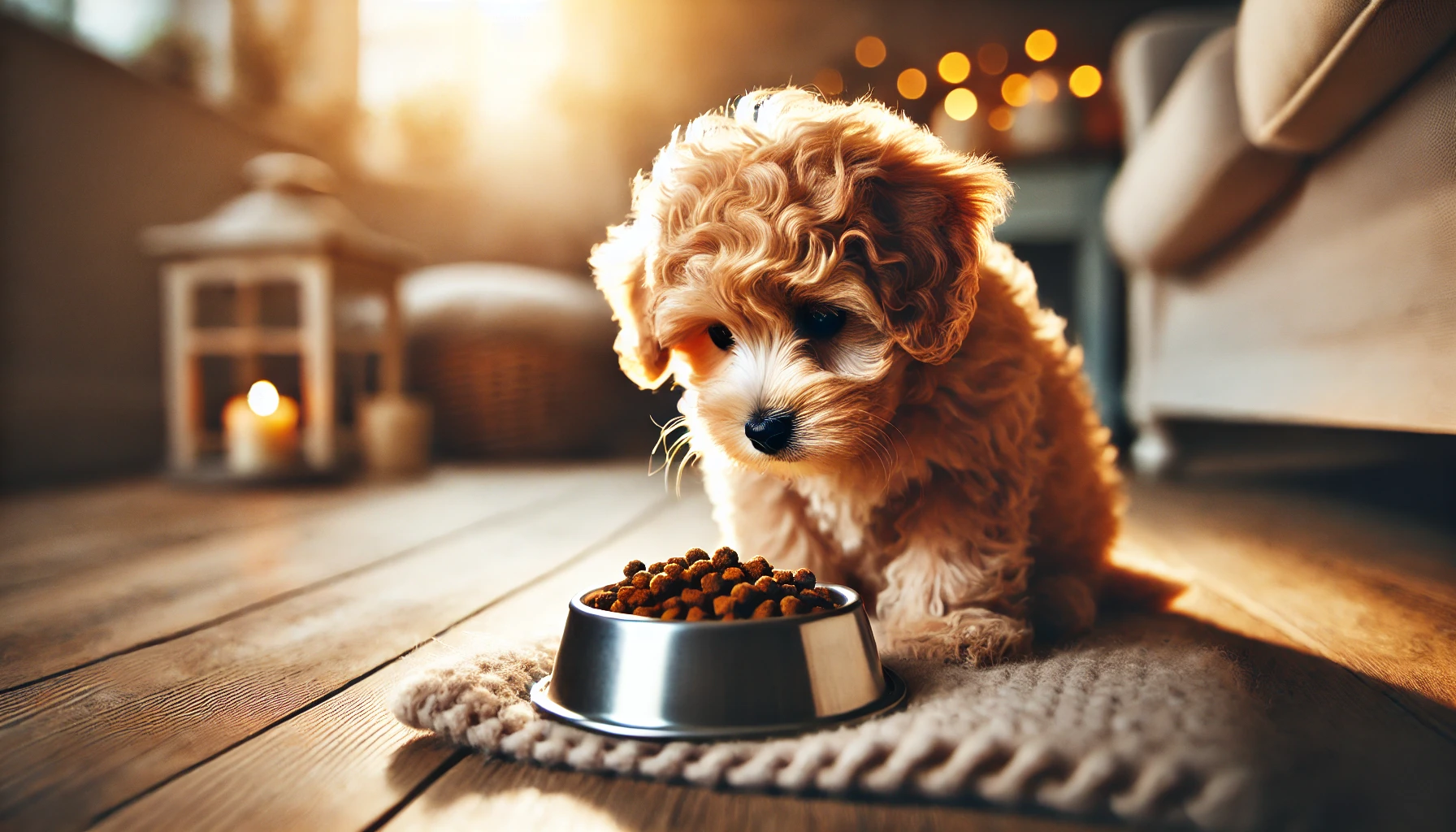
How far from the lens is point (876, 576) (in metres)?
1.54

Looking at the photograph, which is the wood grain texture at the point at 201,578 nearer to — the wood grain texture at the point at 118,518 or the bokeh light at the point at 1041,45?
the wood grain texture at the point at 118,518

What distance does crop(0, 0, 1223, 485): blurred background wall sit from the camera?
3.45 metres

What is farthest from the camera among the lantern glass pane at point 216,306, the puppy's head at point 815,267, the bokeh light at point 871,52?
the bokeh light at point 871,52

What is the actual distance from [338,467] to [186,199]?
1514 millimetres

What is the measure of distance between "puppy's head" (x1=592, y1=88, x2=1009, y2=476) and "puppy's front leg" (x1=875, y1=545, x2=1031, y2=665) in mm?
207

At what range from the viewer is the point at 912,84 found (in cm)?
581

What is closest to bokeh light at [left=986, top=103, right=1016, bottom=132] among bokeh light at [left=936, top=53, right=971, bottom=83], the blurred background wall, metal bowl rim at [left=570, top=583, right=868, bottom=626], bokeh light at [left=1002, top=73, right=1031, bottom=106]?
the blurred background wall

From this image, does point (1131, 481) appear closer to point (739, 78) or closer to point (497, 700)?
point (497, 700)

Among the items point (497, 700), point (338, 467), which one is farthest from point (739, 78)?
point (497, 700)

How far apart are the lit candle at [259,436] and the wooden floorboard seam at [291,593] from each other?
3.43 ft

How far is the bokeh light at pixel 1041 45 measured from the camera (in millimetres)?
5680

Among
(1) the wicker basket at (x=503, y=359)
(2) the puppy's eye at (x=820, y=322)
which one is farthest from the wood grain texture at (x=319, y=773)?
(1) the wicker basket at (x=503, y=359)

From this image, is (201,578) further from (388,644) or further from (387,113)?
(387,113)

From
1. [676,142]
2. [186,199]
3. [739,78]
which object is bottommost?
[676,142]
